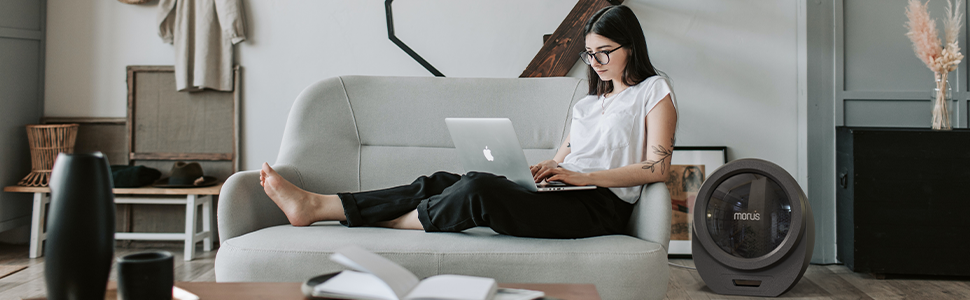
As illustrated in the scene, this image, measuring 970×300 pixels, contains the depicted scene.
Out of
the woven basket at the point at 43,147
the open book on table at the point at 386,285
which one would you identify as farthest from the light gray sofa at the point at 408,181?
the woven basket at the point at 43,147

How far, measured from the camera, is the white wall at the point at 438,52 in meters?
2.50

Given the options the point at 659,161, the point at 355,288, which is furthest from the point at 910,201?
the point at 355,288

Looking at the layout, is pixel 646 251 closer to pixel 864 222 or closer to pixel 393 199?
pixel 393 199

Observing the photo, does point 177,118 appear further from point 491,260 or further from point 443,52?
point 491,260

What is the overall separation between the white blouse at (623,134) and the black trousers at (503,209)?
98 millimetres

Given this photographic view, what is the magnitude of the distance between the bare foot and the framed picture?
1.65 m

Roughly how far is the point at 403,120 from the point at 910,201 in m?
1.94

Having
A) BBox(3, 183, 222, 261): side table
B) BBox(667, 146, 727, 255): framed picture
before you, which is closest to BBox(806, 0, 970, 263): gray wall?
BBox(667, 146, 727, 255): framed picture

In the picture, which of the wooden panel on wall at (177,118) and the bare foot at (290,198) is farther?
Result: the wooden panel on wall at (177,118)

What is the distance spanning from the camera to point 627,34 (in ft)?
5.15

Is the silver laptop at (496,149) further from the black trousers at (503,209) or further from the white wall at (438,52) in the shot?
the white wall at (438,52)

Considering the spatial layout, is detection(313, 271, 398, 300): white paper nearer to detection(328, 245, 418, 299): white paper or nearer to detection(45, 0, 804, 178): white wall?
detection(328, 245, 418, 299): white paper

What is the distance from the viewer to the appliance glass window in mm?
1947

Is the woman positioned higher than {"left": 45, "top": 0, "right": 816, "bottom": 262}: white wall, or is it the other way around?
{"left": 45, "top": 0, "right": 816, "bottom": 262}: white wall
